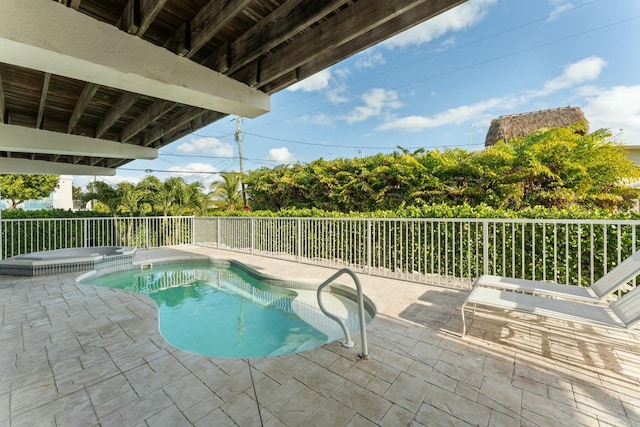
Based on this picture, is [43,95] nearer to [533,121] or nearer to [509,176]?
[509,176]

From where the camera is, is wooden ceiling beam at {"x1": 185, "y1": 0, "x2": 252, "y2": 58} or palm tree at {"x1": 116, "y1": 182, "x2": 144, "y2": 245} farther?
palm tree at {"x1": 116, "y1": 182, "x2": 144, "y2": 245}

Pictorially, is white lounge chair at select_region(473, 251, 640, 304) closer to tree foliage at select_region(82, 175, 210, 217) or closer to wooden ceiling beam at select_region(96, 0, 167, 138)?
wooden ceiling beam at select_region(96, 0, 167, 138)

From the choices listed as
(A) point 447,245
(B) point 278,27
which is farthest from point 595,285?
(B) point 278,27

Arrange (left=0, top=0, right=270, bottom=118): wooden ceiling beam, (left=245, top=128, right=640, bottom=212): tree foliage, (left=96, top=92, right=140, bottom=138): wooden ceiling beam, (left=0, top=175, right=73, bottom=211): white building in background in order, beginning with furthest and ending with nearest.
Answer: (left=0, top=175, right=73, bottom=211): white building in background → (left=245, top=128, right=640, bottom=212): tree foliage → (left=96, top=92, right=140, bottom=138): wooden ceiling beam → (left=0, top=0, right=270, bottom=118): wooden ceiling beam

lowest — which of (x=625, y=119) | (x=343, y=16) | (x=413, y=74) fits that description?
(x=343, y=16)

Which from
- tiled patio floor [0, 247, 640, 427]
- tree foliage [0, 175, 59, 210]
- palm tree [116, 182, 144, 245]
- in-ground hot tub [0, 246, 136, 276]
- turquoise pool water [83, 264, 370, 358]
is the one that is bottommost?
turquoise pool water [83, 264, 370, 358]

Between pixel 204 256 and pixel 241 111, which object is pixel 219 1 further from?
pixel 204 256

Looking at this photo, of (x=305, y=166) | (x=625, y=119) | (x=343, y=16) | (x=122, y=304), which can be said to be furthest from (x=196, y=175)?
(x=625, y=119)

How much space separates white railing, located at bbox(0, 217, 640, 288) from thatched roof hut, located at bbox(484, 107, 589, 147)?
438 inches

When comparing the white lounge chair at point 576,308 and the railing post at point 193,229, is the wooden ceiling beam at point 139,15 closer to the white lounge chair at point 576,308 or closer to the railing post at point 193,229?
the white lounge chair at point 576,308

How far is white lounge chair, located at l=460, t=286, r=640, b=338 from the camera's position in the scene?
221 centimetres

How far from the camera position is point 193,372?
2248 millimetres

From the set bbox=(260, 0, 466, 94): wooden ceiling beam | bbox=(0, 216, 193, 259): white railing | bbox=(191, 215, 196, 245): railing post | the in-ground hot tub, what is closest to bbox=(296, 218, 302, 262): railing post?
bbox=(260, 0, 466, 94): wooden ceiling beam

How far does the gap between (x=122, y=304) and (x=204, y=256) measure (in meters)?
4.52
